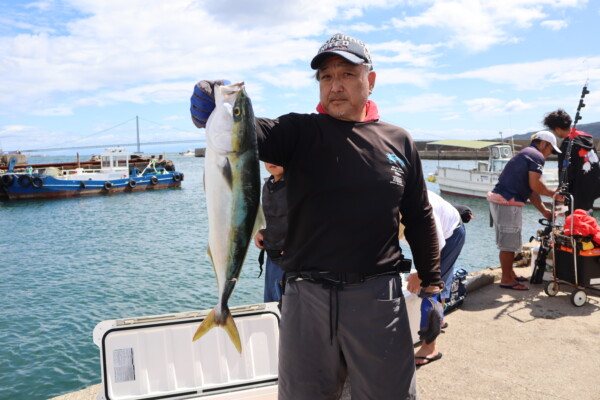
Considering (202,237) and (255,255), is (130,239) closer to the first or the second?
(202,237)

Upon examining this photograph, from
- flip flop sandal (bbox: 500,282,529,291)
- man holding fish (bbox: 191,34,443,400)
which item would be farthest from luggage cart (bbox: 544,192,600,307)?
man holding fish (bbox: 191,34,443,400)

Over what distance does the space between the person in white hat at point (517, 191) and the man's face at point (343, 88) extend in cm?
424

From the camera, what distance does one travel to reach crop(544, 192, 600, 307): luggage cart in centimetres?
538

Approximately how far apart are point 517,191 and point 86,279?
11.6 metres

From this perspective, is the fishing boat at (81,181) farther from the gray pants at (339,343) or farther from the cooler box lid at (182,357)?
the gray pants at (339,343)

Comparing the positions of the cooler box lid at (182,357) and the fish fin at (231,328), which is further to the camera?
the cooler box lid at (182,357)

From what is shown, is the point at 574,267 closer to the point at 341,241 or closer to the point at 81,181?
the point at 341,241

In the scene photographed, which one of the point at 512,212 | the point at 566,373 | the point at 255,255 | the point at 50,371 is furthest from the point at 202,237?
the point at 566,373

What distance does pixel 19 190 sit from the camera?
1243 inches

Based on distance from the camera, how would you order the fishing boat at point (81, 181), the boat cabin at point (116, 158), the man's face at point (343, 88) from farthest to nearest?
the boat cabin at point (116, 158)
the fishing boat at point (81, 181)
the man's face at point (343, 88)

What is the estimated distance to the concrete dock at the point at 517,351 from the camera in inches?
146

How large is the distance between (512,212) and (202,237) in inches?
591

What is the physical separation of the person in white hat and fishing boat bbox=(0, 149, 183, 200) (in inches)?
1282

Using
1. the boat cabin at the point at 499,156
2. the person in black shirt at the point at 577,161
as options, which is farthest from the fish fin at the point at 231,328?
the boat cabin at the point at 499,156
